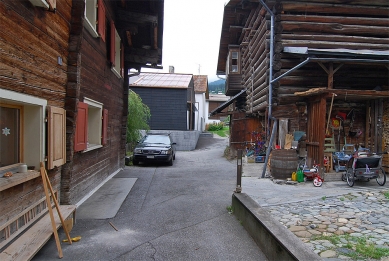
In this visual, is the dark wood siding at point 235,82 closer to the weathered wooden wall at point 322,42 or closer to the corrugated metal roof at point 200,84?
the weathered wooden wall at point 322,42

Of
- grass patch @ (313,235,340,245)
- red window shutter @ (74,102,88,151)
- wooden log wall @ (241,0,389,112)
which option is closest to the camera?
grass patch @ (313,235,340,245)

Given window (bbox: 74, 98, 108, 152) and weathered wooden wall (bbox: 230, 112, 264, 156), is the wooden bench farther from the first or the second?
weathered wooden wall (bbox: 230, 112, 264, 156)

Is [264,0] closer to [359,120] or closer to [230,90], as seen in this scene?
[359,120]

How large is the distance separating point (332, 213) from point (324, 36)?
691 cm

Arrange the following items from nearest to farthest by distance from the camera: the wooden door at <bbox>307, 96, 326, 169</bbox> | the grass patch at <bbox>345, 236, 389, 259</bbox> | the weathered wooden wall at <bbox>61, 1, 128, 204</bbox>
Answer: the grass patch at <bbox>345, 236, 389, 259</bbox> → the weathered wooden wall at <bbox>61, 1, 128, 204</bbox> → the wooden door at <bbox>307, 96, 326, 169</bbox>

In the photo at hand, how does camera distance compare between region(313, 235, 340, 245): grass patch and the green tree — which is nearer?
region(313, 235, 340, 245): grass patch

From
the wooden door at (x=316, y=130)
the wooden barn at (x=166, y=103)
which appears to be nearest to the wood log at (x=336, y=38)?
the wooden door at (x=316, y=130)

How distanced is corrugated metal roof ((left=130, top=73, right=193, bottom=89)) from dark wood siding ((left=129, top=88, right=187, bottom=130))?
1.14 feet

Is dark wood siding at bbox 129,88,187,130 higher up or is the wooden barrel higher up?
dark wood siding at bbox 129,88,187,130

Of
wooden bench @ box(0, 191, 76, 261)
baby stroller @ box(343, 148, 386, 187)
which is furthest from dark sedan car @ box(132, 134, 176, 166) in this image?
wooden bench @ box(0, 191, 76, 261)

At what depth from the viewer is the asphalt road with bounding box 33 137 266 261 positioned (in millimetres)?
3889

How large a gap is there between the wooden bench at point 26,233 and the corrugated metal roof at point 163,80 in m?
18.1

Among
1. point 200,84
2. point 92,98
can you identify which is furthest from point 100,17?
point 200,84

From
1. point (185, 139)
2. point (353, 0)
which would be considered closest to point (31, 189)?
point (353, 0)
